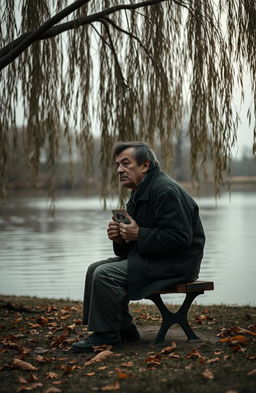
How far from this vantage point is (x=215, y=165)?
674 cm

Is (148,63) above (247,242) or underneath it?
above

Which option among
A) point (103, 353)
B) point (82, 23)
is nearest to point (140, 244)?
point (103, 353)

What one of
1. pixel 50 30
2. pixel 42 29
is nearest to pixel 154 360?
pixel 42 29

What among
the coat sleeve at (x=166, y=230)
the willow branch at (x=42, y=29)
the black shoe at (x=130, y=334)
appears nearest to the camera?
the coat sleeve at (x=166, y=230)

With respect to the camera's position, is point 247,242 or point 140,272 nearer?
point 140,272

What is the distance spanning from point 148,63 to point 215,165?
1.29 meters

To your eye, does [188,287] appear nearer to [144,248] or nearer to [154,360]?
[144,248]

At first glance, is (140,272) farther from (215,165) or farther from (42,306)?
(42,306)

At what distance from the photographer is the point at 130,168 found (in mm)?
5727

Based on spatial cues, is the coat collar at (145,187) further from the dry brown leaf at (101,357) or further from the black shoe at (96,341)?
the dry brown leaf at (101,357)

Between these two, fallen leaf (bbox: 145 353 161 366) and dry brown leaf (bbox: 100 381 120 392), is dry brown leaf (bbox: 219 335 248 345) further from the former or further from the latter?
dry brown leaf (bbox: 100 381 120 392)

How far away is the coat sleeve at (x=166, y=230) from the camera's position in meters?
5.36

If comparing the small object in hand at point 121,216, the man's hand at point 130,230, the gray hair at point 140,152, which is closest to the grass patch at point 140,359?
the man's hand at point 130,230

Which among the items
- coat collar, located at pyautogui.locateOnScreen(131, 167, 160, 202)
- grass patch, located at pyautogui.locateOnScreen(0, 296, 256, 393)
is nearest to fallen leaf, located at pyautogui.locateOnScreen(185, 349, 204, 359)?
grass patch, located at pyautogui.locateOnScreen(0, 296, 256, 393)
